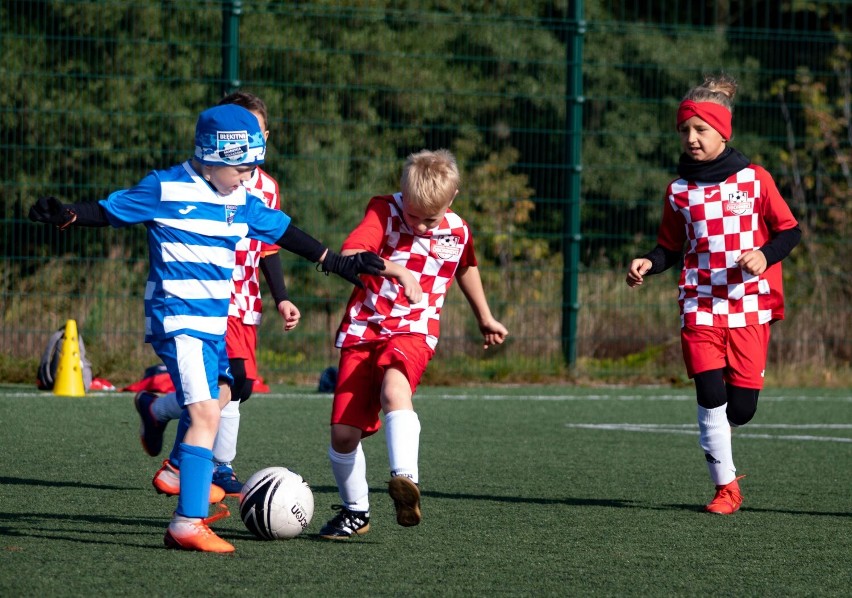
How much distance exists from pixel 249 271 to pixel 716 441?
2.27m

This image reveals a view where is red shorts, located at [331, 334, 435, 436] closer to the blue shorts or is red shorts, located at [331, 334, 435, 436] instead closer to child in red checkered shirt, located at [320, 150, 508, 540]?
child in red checkered shirt, located at [320, 150, 508, 540]

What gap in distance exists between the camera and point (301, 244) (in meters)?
4.96

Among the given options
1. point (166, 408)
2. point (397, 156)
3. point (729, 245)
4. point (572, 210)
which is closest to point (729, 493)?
point (729, 245)

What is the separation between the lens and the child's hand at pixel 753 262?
5.85 metres

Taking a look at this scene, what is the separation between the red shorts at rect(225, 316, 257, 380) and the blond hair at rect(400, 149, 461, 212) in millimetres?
1439

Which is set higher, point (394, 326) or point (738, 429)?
point (394, 326)

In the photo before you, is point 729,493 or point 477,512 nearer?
point 477,512

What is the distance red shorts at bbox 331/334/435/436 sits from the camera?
511 centimetres

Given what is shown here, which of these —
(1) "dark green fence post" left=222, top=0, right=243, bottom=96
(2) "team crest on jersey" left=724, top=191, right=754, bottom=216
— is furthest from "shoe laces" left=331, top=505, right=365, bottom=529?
(1) "dark green fence post" left=222, top=0, right=243, bottom=96

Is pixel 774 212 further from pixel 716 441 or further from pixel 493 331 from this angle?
pixel 493 331

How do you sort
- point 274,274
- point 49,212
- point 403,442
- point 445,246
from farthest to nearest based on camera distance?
point 274,274, point 445,246, point 403,442, point 49,212

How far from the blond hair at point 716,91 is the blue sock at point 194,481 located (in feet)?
9.56

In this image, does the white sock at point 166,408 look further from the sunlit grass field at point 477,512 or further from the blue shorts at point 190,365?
the blue shorts at point 190,365

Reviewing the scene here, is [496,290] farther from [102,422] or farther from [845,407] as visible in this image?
[102,422]
